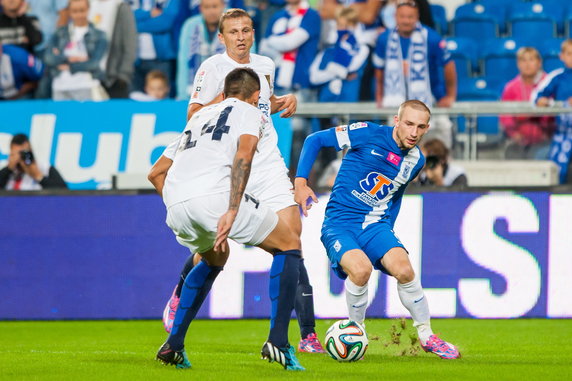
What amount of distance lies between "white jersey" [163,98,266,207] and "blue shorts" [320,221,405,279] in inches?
58.8

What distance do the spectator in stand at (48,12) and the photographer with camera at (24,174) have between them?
8.85 ft

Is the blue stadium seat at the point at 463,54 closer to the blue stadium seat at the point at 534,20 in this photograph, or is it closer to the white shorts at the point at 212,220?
the blue stadium seat at the point at 534,20

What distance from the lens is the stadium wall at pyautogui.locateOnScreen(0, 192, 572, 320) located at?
35.5 ft

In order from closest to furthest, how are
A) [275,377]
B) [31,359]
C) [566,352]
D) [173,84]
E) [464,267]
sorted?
[275,377] < [31,359] < [566,352] < [464,267] < [173,84]

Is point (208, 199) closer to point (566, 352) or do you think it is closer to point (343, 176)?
point (343, 176)

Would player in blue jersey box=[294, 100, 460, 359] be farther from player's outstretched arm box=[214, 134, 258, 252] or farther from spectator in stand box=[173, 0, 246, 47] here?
spectator in stand box=[173, 0, 246, 47]

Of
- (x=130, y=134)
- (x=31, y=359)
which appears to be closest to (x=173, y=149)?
(x=31, y=359)

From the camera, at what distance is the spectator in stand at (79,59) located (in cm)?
1323

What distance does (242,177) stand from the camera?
6.27 m

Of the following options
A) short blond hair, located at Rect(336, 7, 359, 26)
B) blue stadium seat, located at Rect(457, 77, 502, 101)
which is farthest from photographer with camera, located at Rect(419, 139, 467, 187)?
blue stadium seat, located at Rect(457, 77, 502, 101)

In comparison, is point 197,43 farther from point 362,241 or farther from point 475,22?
point 362,241

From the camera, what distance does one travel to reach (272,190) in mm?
7863

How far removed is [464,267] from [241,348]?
10.8 ft

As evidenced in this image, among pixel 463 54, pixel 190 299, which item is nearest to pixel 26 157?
pixel 190 299
